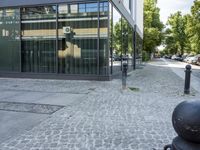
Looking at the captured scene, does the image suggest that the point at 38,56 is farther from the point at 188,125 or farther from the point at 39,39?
the point at 188,125

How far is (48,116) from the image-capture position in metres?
6.38

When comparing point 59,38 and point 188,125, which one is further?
point 59,38

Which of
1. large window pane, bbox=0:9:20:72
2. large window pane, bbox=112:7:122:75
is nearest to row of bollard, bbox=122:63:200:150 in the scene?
large window pane, bbox=112:7:122:75

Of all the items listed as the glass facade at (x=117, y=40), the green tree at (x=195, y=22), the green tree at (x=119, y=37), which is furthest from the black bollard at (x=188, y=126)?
the green tree at (x=195, y=22)

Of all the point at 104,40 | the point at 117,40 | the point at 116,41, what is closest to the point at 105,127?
the point at 104,40

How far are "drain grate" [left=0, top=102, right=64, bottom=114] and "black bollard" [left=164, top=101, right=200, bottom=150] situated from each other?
A: 5358 mm

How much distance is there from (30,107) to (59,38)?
715cm

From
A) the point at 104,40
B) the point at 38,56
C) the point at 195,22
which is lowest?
the point at 38,56

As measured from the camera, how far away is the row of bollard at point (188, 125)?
165 cm

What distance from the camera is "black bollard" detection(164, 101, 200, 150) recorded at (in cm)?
165

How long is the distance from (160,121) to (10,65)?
36.4 ft

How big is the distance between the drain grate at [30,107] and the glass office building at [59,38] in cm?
595

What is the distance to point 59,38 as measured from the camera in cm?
1390

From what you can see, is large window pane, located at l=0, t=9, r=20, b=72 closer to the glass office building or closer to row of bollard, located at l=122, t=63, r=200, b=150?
the glass office building
